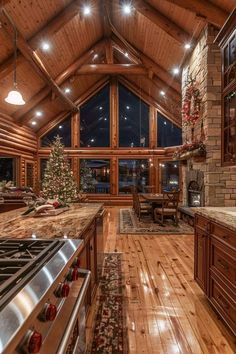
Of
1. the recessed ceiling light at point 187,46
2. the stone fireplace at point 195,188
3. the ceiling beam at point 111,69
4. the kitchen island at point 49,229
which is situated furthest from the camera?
the ceiling beam at point 111,69

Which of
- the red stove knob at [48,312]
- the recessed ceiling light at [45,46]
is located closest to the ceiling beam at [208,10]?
the recessed ceiling light at [45,46]

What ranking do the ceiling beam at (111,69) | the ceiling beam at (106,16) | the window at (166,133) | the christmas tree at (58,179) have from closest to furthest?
1. the ceiling beam at (106,16)
2. the christmas tree at (58,179)
3. the ceiling beam at (111,69)
4. the window at (166,133)

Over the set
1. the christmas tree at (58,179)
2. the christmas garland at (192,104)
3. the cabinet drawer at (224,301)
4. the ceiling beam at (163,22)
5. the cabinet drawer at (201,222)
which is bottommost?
the cabinet drawer at (224,301)

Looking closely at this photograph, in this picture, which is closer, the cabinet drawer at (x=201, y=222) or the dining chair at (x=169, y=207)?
the cabinet drawer at (x=201, y=222)

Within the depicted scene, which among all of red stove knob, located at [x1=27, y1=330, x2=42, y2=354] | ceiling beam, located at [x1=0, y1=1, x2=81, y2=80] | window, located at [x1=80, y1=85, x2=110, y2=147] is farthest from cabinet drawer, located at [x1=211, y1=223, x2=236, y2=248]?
window, located at [x1=80, y1=85, x2=110, y2=147]

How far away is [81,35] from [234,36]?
6.06 m

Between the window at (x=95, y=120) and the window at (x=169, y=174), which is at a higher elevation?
the window at (x=95, y=120)

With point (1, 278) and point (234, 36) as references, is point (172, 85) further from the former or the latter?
point (1, 278)

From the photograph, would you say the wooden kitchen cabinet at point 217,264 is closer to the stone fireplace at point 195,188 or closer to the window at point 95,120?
the stone fireplace at point 195,188

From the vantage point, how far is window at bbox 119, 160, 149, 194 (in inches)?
461

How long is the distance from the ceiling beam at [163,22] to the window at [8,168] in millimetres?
6797

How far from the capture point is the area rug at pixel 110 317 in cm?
202

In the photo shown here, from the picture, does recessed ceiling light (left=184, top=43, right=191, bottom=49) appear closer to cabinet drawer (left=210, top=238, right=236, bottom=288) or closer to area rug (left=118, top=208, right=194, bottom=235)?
area rug (left=118, top=208, right=194, bottom=235)

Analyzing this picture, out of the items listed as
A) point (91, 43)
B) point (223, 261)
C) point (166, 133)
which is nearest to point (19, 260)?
point (223, 261)
